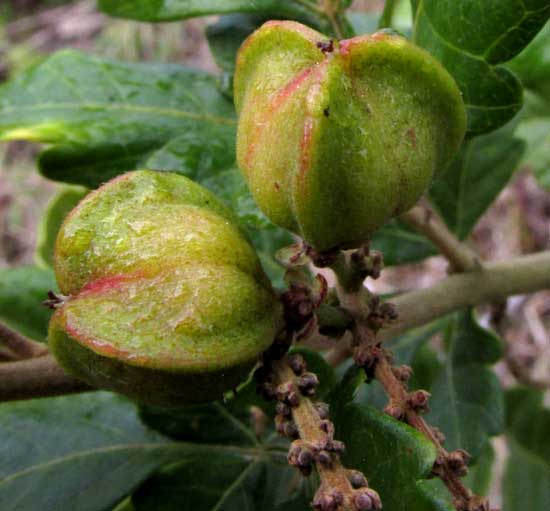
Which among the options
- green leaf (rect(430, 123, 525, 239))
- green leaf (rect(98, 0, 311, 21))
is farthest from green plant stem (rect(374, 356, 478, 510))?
green leaf (rect(430, 123, 525, 239))

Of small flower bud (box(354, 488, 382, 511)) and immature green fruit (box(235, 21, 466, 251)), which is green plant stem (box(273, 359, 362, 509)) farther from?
immature green fruit (box(235, 21, 466, 251))

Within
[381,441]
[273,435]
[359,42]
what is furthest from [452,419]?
[359,42]

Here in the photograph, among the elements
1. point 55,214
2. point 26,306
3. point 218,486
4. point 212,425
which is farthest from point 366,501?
point 55,214

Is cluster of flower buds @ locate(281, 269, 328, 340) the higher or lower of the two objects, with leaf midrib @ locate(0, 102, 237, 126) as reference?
higher

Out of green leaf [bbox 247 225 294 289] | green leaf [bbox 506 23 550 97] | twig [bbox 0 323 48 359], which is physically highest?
green leaf [bbox 506 23 550 97]

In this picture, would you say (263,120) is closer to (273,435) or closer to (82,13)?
(273,435)

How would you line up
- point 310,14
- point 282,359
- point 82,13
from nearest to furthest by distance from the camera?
point 282,359
point 310,14
point 82,13

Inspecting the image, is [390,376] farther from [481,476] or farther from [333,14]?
[481,476]
